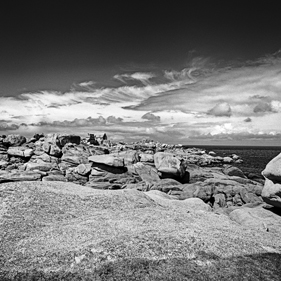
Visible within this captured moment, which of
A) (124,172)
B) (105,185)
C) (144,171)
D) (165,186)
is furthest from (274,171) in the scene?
(124,172)

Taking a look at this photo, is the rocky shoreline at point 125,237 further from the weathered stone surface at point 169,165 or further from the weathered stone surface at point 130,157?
the weathered stone surface at point 130,157

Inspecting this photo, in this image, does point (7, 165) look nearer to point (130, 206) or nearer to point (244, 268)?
point (130, 206)

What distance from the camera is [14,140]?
3270 inches

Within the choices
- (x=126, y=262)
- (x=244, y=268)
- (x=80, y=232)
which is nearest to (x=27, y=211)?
(x=80, y=232)

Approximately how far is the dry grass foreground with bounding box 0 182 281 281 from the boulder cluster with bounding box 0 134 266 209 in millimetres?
11934

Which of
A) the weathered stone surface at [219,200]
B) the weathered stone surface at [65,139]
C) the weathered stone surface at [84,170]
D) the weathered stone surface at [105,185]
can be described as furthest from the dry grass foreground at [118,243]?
the weathered stone surface at [65,139]

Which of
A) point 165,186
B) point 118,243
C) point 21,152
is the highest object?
point 118,243

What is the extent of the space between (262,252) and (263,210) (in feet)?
Result: 44.4

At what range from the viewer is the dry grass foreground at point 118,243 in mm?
12289

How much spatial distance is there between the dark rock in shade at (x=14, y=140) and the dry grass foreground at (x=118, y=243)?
6647 cm

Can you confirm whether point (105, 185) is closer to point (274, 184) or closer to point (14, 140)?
point (274, 184)

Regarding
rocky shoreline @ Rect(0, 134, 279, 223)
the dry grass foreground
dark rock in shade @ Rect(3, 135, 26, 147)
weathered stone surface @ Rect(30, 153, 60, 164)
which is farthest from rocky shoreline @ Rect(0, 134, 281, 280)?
dark rock in shade @ Rect(3, 135, 26, 147)

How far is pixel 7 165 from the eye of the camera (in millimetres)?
67188

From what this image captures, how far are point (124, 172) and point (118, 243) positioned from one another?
40156 mm
